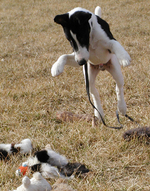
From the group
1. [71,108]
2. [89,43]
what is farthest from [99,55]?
[71,108]

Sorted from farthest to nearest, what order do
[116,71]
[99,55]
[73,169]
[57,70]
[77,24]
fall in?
[116,71] → [99,55] → [57,70] → [73,169] → [77,24]

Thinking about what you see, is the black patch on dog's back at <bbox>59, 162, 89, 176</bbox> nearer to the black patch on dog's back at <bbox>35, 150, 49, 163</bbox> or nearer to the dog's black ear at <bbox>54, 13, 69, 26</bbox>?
the black patch on dog's back at <bbox>35, 150, 49, 163</bbox>

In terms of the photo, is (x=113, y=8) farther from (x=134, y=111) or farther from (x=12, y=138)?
(x=12, y=138)

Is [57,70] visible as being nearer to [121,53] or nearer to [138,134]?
[121,53]

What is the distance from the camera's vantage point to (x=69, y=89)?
4.70m

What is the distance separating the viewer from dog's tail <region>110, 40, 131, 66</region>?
2.34 metres

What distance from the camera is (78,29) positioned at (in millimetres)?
2338

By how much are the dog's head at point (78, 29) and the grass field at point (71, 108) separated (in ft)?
3.25

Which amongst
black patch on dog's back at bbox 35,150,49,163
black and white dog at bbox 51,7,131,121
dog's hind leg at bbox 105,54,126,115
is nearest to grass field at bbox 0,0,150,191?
black patch on dog's back at bbox 35,150,49,163

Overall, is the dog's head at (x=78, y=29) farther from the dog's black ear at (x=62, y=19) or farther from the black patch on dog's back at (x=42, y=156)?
the black patch on dog's back at (x=42, y=156)

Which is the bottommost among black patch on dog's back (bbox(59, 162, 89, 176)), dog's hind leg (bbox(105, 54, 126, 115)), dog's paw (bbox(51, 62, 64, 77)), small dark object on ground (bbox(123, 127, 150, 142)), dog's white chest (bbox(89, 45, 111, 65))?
black patch on dog's back (bbox(59, 162, 89, 176))

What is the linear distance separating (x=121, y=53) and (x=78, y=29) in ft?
1.50

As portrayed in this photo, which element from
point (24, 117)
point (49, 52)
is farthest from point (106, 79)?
point (49, 52)

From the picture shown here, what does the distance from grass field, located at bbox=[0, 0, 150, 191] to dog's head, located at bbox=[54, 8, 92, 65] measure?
99 cm
